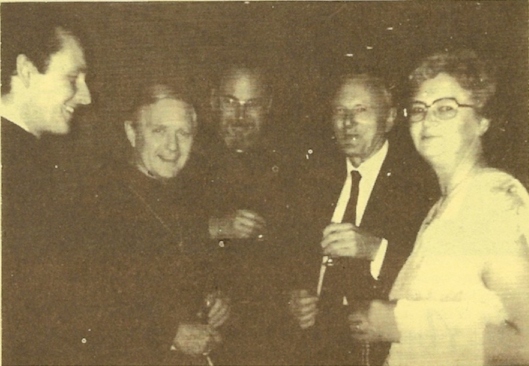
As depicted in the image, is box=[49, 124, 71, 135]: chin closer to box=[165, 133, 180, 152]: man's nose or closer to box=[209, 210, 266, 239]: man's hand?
box=[165, 133, 180, 152]: man's nose

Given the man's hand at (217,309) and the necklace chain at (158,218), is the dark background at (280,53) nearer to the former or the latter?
the necklace chain at (158,218)

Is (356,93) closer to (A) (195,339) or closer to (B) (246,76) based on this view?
(B) (246,76)

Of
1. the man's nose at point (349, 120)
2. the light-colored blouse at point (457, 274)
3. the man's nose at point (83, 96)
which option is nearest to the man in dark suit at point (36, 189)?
the man's nose at point (83, 96)

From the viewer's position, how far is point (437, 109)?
1.34 m

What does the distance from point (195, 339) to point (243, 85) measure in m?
0.52

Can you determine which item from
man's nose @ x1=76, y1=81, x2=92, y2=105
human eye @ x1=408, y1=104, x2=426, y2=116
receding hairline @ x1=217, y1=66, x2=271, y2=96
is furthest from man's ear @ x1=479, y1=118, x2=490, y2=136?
man's nose @ x1=76, y1=81, x2=92, y2=105

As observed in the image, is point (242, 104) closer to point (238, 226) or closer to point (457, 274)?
point (238, 226)

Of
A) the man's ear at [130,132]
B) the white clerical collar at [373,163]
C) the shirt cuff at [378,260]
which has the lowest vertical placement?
the shirt cuff at [378,260]

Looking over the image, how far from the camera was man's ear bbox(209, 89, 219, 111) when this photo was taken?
4.41ft

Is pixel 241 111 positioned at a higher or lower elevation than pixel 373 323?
higher

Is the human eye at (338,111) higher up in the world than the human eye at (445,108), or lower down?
lower down

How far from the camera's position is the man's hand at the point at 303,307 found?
1319 millimetres

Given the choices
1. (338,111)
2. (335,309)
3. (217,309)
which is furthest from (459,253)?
(217,309)

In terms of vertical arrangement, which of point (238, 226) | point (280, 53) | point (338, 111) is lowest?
point (238, 226)
